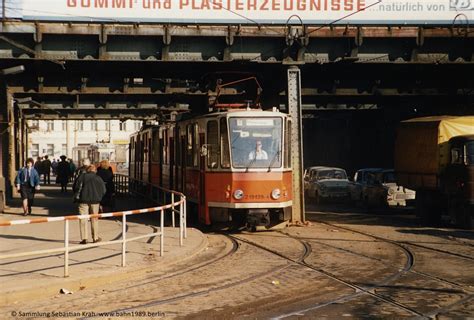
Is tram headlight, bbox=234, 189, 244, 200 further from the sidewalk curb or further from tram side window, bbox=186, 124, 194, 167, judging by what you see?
the sidewalk curb

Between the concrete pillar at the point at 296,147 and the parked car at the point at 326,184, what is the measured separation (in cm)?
1059

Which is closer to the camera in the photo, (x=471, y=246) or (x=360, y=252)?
(x=360, y=252)

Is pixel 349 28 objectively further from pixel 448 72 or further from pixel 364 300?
pixel 364 300

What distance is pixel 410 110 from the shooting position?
1841 inches

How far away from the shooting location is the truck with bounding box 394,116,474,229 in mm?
20781

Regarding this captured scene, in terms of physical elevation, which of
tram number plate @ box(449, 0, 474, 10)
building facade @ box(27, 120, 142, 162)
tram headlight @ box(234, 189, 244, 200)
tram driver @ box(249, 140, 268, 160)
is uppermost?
tram number plate @ box(449, 0, 474, 10)

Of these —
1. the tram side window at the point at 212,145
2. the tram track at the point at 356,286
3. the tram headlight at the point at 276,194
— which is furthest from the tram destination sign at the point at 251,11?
the tram track at the point at 356,286

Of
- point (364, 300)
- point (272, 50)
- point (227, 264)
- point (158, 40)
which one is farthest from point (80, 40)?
point (364, 300)

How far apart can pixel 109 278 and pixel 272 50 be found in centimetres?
1507

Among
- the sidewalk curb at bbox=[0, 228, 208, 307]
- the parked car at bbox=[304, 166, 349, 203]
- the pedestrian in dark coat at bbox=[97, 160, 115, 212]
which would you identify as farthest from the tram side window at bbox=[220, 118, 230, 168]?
the parked car at bbox=[304, 166, 349, 203]

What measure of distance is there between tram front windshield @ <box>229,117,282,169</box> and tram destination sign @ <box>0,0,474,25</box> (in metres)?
6.18

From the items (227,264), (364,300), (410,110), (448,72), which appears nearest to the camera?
(364,300)

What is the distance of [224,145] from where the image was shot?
19.0 metres

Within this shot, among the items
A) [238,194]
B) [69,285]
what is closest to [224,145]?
[238,194]
